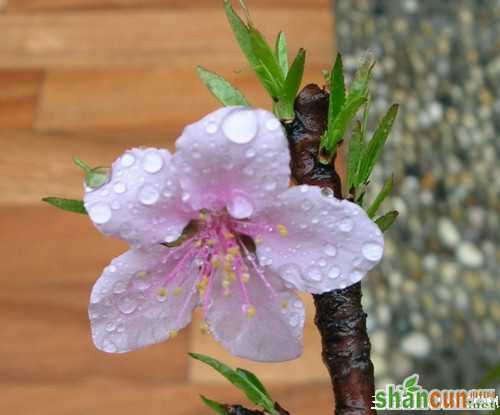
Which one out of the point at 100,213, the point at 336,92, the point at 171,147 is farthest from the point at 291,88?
the point at 171,147

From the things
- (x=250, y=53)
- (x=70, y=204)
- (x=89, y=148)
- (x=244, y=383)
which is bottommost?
(x=244, y=383)

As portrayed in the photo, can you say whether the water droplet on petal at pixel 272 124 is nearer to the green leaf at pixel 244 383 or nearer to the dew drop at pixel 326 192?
the dew drop at pixel 326 192

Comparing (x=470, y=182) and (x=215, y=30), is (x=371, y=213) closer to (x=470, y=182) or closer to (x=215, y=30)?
(x=470, y=182)

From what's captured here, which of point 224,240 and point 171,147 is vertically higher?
point 171,147

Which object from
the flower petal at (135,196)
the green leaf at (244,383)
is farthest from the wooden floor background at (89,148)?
the flower petal at (135,196)

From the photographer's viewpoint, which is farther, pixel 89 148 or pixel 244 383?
pixel 89 148

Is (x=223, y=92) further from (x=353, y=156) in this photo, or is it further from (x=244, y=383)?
(x=244, y=383)
